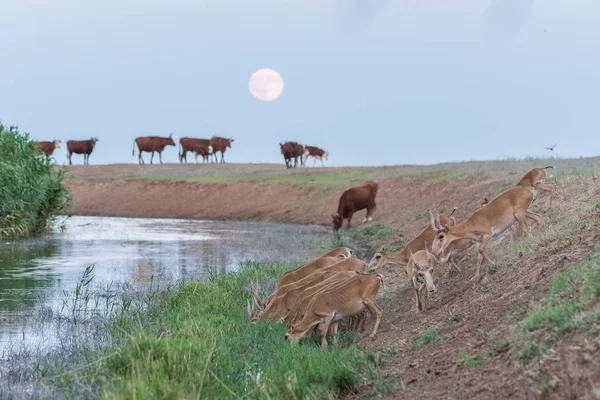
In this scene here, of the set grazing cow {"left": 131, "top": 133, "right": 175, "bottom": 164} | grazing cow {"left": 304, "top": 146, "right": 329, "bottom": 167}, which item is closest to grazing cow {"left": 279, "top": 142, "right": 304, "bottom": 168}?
grazing cow {"left": 304, "top": 146, "right": 329, "bottom": 167}

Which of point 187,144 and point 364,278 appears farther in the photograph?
point 187,144

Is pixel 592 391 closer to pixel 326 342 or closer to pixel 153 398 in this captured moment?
pixel 153 398

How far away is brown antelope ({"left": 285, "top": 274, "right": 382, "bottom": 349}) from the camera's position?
33.9 ft

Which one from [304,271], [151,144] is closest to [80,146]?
[151,144]

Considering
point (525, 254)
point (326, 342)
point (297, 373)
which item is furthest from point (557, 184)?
point (297, 373)

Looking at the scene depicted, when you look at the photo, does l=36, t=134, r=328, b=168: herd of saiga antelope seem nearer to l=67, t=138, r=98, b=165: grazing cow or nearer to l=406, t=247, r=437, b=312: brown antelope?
l=67, t=138, r=98, b=165: grazing cow

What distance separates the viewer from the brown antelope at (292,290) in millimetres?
11727

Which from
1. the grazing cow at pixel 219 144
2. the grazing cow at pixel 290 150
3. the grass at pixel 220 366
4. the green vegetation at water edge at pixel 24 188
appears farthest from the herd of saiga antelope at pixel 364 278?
the grazing cow at pixel 219 144

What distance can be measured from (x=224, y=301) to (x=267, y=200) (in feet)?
102

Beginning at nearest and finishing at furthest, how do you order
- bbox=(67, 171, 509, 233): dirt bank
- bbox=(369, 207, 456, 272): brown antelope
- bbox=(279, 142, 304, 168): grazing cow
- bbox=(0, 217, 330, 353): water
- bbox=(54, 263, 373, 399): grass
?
bbox=(54, 263, 373, 399): grass → bbox=(369, 207, 456, 272): brown antelope → bbox=(0, 217, 330, 353): water → bbox=(67, 171, 509, 233): dirt bank → bbox=(279, 142, 304, 168): grazing cow

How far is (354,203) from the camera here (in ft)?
108

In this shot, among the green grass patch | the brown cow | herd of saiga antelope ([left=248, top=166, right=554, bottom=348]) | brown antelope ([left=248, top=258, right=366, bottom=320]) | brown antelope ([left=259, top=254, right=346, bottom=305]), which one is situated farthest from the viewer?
the brown cow

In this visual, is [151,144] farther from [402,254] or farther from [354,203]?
[402,254]

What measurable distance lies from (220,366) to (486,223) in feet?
15.6
